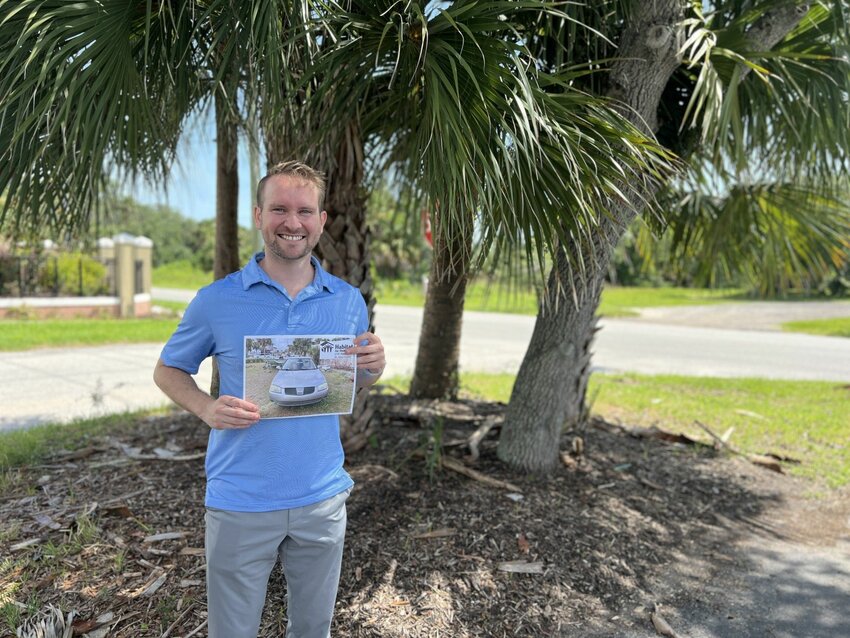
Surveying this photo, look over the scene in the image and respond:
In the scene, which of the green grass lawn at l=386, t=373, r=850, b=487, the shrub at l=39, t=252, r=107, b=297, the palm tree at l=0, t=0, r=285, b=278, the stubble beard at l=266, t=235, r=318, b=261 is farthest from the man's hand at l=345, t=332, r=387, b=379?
the shrub at l=39, t=252, r=107, b=297

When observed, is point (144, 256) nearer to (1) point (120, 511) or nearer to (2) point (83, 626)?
(1) point (120, 511)

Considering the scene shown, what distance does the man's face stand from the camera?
190 cm

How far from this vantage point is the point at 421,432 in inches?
193

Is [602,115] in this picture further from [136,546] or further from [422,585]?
[136,546]

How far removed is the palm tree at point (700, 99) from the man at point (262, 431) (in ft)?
5.33

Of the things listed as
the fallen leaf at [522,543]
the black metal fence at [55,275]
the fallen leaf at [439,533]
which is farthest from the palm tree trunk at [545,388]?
the black metal fence at [55,275]

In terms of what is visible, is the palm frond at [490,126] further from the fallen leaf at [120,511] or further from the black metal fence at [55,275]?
the black metal fence at [55,275]

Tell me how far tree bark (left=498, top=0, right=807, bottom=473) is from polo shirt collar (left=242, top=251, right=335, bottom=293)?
158 cm

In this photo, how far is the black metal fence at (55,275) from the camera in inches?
567

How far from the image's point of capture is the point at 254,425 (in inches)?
74.5

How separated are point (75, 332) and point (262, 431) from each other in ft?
38.9

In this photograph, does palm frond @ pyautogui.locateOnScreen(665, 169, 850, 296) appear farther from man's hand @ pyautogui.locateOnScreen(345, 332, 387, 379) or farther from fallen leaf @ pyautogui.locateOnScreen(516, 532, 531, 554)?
man's hand @ pyautogui.locateOnScreen(345, 332, 387, 379)

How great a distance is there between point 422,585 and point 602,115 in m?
2.22

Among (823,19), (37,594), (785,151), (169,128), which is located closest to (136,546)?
(37,594)
